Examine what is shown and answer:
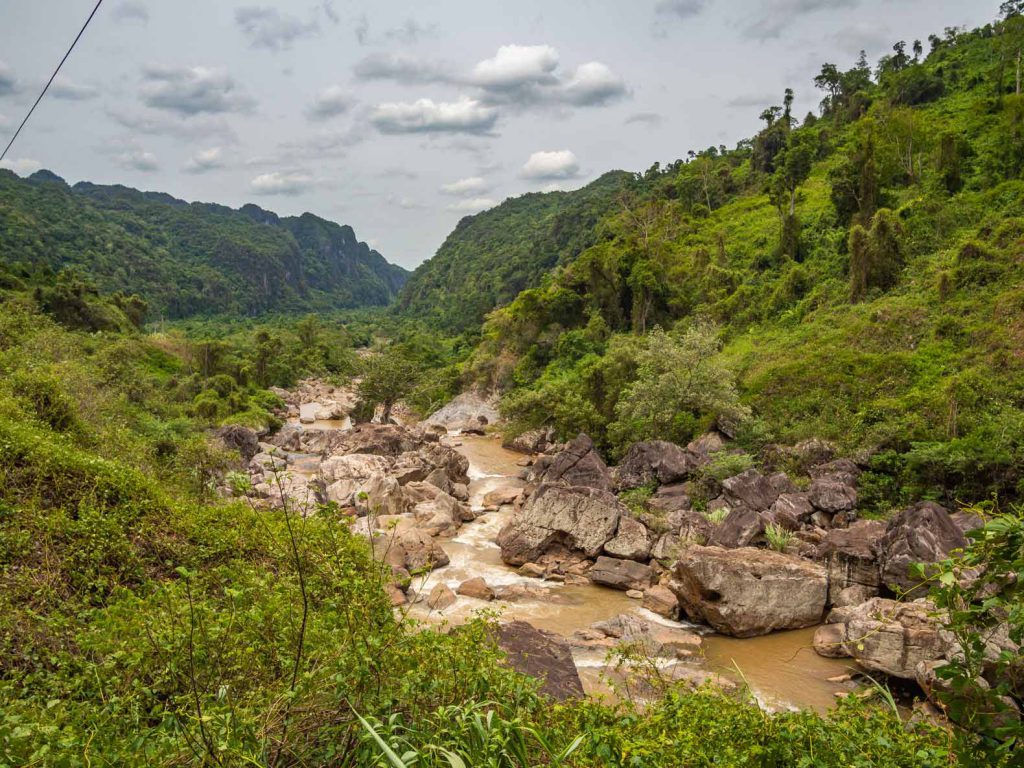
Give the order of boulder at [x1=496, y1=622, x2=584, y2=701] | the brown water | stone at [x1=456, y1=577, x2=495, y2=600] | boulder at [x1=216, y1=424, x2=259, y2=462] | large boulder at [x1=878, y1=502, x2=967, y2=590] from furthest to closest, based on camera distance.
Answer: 1. boulder at [x1=216, y1=424, x2=259, y2=462]
2. stone at [x1=456, y1=577, x2=495, y2=600]
3. large boulder at [x1=878, y1=502, x2=967, y2=590]
4. the brown water
5. boulder at [x1=496, y1=622, x2=584, y2=701]

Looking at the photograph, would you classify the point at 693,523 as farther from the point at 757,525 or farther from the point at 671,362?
the point at 671,362

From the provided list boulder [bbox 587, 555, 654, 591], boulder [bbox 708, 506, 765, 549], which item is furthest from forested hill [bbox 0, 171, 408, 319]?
boulder [bbox 708, 506, 765, 549]

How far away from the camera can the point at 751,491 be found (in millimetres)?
18141

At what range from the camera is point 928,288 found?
85.3 feet

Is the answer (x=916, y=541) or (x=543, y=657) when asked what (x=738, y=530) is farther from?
(x=543, y=657)

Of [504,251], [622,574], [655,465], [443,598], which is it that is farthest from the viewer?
[504,251]

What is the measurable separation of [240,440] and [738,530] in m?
24.6

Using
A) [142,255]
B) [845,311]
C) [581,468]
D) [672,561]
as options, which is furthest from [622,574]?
[142,255]

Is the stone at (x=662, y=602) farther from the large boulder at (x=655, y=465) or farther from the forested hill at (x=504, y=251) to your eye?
the forested hill at (x=504, y=251)

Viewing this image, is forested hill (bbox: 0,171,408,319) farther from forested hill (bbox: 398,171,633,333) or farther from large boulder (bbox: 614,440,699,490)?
large boulder (bbox: 614,440,699,490)

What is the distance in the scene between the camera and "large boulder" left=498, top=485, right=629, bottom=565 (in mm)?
17250

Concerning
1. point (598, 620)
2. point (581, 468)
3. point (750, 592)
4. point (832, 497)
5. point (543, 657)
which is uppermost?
point (543, 657)

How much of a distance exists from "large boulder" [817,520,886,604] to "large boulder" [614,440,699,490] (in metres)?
7.66

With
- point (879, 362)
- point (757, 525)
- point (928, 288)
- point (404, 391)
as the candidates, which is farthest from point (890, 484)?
point (404, 391)
